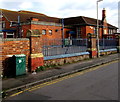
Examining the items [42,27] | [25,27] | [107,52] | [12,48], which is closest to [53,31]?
[42,27]

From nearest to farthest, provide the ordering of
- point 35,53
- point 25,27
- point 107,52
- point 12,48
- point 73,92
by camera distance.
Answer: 1. point 73,92
2. point 12,48
3. point 35,53
4. point 107,52
5. point 25,27

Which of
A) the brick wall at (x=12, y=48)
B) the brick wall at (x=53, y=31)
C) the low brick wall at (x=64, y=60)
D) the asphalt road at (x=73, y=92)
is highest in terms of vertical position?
the brick wall at (x=53, y=31)

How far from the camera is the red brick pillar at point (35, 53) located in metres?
9.20

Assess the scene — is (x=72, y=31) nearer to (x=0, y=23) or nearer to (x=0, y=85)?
(x=0, y=23)

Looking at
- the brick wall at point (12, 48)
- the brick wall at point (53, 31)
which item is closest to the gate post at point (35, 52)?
the brick wall at point (12, 48)

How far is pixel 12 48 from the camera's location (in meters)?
8.37

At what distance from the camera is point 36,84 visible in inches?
270

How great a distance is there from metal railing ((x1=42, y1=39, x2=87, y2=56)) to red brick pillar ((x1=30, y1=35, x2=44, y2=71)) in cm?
107

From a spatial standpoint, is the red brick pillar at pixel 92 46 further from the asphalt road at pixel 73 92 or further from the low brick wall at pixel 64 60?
the asphalt road at pixel 73 92

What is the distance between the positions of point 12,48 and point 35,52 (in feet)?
5.23

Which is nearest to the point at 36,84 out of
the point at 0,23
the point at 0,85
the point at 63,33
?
the point at 0,85

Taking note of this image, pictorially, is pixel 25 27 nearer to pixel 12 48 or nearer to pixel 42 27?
pixel 42 27

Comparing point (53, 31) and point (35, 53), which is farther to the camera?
point (53, 31)

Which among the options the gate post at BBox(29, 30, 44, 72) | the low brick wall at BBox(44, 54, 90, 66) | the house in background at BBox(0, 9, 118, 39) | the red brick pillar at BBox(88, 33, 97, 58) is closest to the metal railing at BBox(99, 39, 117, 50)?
the red brick pillar at BBox(88, 33, 97, 58)
